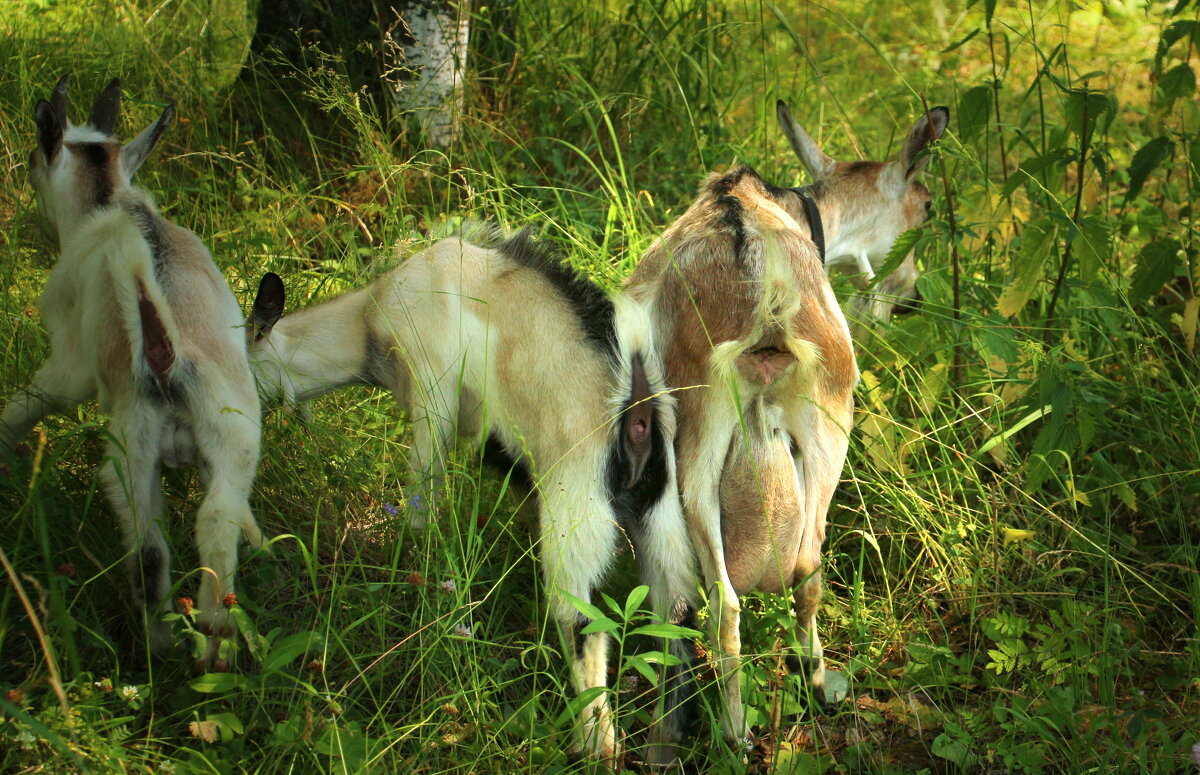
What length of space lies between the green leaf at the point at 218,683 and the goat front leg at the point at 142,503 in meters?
0.29

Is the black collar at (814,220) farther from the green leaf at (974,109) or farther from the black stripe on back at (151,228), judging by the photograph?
the black stripe on back at (151,228)

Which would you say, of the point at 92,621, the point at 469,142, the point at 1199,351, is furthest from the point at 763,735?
the point at 469,142

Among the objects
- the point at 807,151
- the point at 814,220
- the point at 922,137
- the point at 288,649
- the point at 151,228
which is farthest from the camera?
the point at 807,151

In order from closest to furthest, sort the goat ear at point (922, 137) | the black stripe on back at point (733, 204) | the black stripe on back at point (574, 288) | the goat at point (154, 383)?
the goat at point (154, 383) → the black stripe on back at point (574, 288) → the black stripe on back at point (733, 204) → the goat ear at point (922, 137)

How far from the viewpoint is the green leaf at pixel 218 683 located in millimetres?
2732

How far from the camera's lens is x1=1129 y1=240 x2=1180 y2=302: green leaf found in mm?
3883

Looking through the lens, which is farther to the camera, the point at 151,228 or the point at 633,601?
the point at 151,228

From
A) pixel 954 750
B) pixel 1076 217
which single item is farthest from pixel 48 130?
pixel 1076 217

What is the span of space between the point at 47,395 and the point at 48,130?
0.95m

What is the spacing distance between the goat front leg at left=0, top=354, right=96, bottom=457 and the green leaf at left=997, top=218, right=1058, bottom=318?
307 centimetres

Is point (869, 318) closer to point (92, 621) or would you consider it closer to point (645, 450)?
point (645, 450)

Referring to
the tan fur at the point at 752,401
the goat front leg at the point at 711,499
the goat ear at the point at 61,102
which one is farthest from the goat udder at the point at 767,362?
the goat ear at the point at 61,102

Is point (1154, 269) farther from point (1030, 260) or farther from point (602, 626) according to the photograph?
point (602, 626)

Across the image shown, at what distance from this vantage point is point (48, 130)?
361cm
